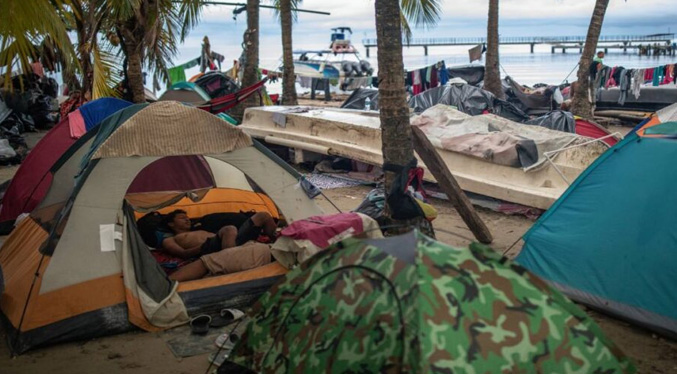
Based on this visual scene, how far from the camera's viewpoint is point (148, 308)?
5.54 meters

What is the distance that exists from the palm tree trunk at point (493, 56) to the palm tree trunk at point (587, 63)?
2.51m

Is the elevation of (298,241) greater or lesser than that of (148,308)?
greater

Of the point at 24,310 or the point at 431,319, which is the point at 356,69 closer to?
the point at 24,310

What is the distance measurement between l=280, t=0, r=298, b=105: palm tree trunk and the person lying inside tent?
1033 cm

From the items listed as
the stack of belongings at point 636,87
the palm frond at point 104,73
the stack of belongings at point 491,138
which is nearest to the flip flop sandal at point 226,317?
the stack of belongings at point 491,138

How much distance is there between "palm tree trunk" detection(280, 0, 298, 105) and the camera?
16734mm

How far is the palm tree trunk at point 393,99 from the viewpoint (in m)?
6.57

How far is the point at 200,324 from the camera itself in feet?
18.3

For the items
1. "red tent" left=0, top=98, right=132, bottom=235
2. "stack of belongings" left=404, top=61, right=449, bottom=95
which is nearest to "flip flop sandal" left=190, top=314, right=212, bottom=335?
"red tent" left=0, top=98, right=132, bottom=235

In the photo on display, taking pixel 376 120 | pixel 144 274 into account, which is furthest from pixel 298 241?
pixel 376 120

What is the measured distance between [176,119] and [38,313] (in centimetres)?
199

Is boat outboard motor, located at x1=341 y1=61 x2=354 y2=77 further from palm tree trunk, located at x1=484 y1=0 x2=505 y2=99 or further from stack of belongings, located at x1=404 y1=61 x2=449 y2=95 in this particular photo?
palm tree trunk, located at x1=484 y1=0 x2=505 y2=99

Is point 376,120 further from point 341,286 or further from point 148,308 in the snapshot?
point 341,286

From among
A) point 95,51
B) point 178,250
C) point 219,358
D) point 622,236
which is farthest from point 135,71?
point 622,236
